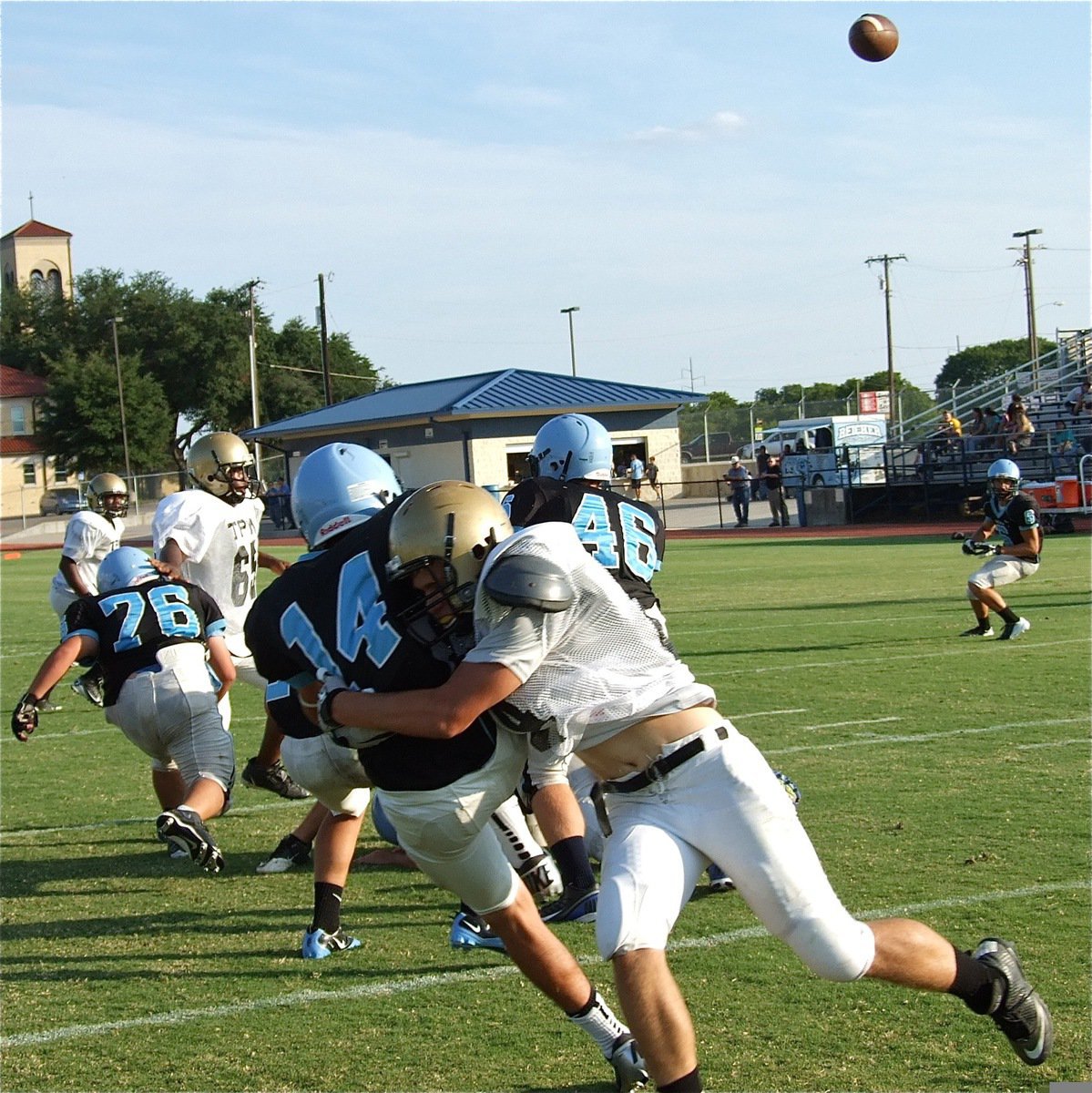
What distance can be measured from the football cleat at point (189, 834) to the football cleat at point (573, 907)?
1386 millimetres

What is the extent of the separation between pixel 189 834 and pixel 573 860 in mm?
1589

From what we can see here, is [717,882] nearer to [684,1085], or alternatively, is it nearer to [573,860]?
[573,860]

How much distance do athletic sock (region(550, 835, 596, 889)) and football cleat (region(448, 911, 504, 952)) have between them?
315mm

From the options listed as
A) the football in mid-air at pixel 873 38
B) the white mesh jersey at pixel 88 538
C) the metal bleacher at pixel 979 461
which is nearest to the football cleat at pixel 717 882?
the football in mid-air at pixel 873 38

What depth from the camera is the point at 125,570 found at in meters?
6.21

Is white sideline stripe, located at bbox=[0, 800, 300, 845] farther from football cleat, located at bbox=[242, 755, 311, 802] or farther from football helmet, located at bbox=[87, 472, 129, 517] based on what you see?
football helmet, located at bbox=[87, 472, 129, 517]

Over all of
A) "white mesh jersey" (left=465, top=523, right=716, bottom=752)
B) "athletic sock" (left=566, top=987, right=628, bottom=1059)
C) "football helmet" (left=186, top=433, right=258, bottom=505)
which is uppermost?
"football helmet" (left=186, top=433, right=258, bottom=505)

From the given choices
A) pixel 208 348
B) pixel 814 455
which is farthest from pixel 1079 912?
A: pixel 208 348

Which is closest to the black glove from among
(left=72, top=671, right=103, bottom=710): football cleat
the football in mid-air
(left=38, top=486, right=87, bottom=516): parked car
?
(left=72, top=671, right=103, bottom=710): football cleat

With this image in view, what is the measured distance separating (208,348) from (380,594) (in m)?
69.3

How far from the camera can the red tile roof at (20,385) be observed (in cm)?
7406

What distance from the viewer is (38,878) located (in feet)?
19.3

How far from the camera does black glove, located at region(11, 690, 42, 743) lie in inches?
223

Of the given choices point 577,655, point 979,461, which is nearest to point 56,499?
point 979,461
